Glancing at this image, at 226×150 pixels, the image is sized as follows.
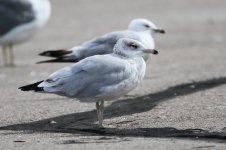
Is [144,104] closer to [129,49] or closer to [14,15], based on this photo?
[129,49]

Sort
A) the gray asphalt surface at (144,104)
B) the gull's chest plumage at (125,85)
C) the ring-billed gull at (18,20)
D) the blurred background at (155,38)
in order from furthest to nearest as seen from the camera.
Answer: the ring-billed gull at (18,20), the blurred background at (155,38), the gull's chest plumage at (125,85), the gray asphalt surface at (144,104)

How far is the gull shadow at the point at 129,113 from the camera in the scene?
20.7 ft

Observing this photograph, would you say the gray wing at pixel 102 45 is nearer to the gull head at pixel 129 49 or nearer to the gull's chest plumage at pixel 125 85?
the gull head at pixel 129 49

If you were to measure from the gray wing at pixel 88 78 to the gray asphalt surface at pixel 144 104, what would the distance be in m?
0.33

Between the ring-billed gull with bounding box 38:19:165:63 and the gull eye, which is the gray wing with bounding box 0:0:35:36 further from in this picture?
the gull eye

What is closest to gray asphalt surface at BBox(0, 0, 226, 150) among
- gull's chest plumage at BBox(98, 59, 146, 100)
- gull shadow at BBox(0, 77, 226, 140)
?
gull shadow at BBox(0, 77, 226, 140)

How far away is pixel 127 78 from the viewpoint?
267 inches

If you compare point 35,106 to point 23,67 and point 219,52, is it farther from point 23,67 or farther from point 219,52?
point 219,52

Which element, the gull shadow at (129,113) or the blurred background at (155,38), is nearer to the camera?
the gull shadow at (129,113)

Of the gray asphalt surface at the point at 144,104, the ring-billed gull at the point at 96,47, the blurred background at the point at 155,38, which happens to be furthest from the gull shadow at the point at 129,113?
the ring-billed gull at the point at 96,47

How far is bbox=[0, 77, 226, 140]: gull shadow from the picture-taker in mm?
6316

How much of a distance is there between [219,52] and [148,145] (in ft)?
20.1

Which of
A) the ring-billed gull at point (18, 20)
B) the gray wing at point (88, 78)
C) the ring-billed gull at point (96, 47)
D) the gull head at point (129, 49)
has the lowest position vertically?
the gray wing at point (88, 78)

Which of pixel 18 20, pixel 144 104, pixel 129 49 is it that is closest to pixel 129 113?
pixel 144 104
